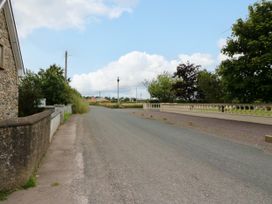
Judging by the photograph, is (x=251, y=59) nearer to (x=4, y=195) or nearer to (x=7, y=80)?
(x=7, y=80)

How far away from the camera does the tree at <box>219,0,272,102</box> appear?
19609mm

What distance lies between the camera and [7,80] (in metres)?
13.4

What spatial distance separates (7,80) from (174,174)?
10.2 metres

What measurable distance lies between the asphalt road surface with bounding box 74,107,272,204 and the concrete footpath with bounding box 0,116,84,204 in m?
0.19

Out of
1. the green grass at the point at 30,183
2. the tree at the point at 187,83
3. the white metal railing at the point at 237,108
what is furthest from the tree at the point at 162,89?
the green grass at the point at 30,183

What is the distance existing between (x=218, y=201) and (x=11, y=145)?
12.6ft

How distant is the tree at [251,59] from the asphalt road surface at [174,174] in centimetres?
1115

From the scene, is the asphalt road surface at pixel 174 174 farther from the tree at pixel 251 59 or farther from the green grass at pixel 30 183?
the tree at pixel 251 59

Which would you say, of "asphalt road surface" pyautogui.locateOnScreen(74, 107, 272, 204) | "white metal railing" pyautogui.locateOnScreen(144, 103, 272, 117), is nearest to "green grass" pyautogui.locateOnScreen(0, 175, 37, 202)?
"asphalt road surface" pyautogui.locateOnScreen(74, 107, 272, 204)

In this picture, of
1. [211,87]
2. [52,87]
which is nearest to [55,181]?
[52,87]

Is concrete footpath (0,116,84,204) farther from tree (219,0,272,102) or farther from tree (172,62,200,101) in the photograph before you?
tree (172,62,200,101)

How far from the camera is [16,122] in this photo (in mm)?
5414

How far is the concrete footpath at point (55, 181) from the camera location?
4.85m

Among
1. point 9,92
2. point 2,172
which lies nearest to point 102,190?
point 2,172
